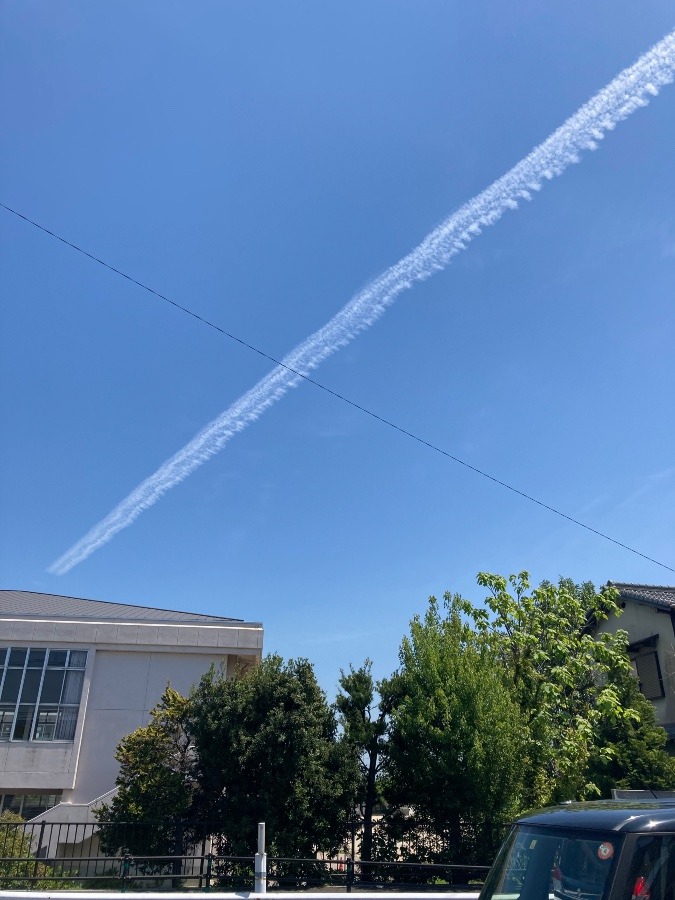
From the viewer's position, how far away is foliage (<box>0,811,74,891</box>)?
12.7m

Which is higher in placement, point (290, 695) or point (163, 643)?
point (163, 643)

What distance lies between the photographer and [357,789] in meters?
15.9

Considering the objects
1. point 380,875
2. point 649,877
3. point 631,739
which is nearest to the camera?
point 649,877

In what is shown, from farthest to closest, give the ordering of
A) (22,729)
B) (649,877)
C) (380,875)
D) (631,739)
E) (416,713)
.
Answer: (22,729) → (631,739) → (416,713) → (380,875) → (649,877)

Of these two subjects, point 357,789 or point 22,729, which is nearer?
point 357,789

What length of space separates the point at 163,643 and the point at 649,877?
71.0 feet

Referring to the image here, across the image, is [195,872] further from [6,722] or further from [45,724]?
[6,722]

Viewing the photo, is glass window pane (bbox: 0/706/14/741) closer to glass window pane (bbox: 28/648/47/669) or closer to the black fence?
glass window pane (bbox: 28/648/47/669)

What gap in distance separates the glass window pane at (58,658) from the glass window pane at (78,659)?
0.24 meters

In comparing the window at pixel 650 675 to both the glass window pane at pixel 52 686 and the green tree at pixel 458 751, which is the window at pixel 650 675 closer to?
the green tree at pixel 458 751

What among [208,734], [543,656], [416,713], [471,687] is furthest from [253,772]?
[543,656]

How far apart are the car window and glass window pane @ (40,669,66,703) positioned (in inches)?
906

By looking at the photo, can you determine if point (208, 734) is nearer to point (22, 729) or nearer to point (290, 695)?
point (290, 695)

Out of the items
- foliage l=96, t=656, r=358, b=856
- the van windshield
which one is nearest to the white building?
foliage l=96, t=656, r=358, b=856
